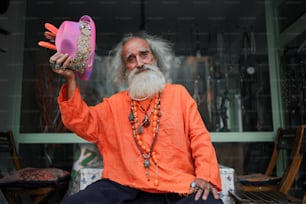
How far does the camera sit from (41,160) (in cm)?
262

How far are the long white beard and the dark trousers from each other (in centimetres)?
45

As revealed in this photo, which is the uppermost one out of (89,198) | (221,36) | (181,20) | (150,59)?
(181,20)

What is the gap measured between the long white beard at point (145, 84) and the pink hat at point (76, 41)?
0.34 m

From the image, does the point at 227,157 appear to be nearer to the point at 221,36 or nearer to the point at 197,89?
the point at 197,89

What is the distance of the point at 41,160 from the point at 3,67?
86 cm

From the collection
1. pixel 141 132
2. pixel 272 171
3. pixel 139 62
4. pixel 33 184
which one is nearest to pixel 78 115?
pixel 141 132

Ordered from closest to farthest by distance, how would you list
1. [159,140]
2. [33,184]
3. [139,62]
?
[159,140] < [139,62] < [33,184]

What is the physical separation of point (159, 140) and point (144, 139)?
7 cm

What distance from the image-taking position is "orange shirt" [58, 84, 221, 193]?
129 centimetres

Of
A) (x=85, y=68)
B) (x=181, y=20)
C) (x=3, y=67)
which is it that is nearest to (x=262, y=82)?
(x=181, y=20)

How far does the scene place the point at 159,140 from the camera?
Answer: 1.40 meters

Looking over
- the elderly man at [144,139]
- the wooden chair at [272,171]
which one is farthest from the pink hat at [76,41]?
the wooden chair at [272,171]

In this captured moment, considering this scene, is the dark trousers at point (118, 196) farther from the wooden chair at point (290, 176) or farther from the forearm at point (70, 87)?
the wooden chair at point (290, 176)

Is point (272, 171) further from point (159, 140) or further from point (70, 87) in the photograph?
point (70, 87)
